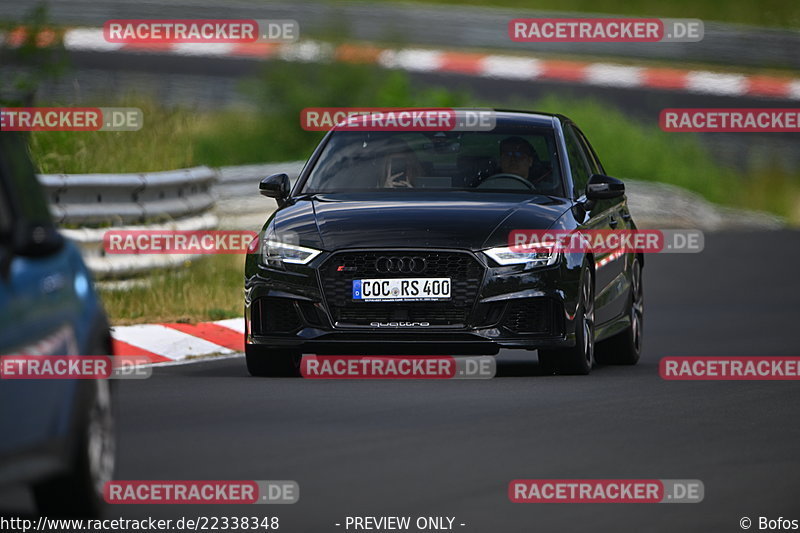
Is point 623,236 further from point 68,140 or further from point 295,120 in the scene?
point 295,120

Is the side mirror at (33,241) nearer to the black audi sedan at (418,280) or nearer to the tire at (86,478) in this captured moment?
the tire at (86,478)

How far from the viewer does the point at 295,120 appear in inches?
1213

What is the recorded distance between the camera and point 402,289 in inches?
501

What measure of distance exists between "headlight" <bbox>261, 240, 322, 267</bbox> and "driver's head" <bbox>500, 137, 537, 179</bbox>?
1858mm

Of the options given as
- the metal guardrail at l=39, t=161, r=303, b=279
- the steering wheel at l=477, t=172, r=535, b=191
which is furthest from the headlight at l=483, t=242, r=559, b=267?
the metal guardrail at l=39, t=161, r=303, b=279

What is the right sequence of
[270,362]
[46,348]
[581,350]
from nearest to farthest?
[46,348] → [581,350] → [270,362]

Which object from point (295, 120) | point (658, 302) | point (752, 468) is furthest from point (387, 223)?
point (295, 120)

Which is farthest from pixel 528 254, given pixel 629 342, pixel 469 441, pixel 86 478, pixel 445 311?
pixel 86 478

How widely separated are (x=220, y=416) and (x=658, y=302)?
417 inches

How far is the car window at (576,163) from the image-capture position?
46.8 feet

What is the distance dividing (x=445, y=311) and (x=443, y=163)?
5.96 ft

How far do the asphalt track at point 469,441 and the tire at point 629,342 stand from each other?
0.47 ft

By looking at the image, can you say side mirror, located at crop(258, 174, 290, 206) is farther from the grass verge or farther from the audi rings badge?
the grass verge

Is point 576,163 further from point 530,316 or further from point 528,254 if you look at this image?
point 530,316
